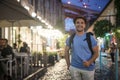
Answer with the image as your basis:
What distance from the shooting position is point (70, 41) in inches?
245

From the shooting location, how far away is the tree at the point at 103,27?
161 feet

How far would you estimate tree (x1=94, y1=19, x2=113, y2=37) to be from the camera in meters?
49.0

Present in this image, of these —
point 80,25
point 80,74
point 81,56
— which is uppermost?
point 80,25

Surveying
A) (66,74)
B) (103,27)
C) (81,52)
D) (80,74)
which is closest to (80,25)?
(81,52)

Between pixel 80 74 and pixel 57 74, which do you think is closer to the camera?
pixel 80 74

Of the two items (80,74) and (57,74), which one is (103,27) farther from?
(80,74)

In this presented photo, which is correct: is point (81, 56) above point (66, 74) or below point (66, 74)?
above

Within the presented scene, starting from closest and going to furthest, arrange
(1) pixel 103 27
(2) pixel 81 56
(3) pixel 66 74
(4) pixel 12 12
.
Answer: (2) pixel 81 56
(3) pixel 66 74
(4) pixel 12 12
(1) pixel 103 27

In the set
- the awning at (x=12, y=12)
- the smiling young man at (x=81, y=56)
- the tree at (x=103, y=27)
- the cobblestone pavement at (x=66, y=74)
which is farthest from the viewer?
the tree at (x=103, y=27)

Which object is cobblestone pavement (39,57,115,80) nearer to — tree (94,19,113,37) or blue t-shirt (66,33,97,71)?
blue t-shirt (66,33,97,71)

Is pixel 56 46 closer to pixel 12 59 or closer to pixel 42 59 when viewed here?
pixel 42 59

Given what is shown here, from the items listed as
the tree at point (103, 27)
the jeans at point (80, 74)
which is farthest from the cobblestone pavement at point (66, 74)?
the tree at point (103, 27)

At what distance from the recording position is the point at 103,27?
163 ft

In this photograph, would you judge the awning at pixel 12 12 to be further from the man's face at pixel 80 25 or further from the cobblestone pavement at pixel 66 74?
the man's face at pixel 80 25
